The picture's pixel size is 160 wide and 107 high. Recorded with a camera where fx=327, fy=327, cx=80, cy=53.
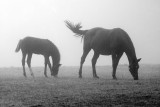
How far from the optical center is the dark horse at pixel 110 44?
600 inches

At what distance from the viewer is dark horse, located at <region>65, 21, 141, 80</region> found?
15.2 metres

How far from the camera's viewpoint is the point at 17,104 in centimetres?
727

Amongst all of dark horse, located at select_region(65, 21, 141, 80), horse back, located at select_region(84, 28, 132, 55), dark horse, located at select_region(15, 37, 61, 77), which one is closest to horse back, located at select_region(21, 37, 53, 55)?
dark horse, located at select_region(15, 37, 61, 77)

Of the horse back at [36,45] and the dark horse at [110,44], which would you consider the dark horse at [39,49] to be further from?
the dark horse at [110,44]

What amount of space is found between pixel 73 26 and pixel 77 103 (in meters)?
11.8

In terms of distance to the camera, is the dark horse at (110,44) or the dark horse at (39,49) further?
the dark horse at (39,49)

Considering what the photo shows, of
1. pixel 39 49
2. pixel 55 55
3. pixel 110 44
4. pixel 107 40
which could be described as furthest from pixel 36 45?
pixel 110 44

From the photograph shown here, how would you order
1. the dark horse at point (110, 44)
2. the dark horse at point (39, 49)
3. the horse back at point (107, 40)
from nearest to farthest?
1. the dark horse at point (110, 44)
2. the horse back at point (107, 40)
3. the dark horse at point (39, 49)

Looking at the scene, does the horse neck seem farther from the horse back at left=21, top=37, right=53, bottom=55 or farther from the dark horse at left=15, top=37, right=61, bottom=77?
the horse back at left=21, top=37, right=53, bottom=55

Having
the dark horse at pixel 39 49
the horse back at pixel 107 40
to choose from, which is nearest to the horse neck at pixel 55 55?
the dark horse at pixel 39 49

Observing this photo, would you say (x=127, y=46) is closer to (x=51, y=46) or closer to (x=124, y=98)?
(x=51, y=46)

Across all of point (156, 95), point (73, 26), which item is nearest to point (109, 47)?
point (73, 26)

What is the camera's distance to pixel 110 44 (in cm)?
1584

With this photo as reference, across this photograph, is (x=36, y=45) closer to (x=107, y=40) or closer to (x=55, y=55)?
(x=55, y=55)
